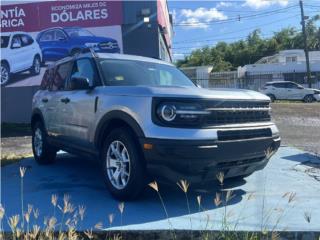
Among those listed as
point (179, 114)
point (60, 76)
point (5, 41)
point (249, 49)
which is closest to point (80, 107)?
point (60, 76)

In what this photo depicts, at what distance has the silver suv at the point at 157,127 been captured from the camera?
462cm

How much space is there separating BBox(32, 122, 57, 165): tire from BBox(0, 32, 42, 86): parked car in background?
28.1 feet

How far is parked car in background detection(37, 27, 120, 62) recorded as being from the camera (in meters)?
15.5

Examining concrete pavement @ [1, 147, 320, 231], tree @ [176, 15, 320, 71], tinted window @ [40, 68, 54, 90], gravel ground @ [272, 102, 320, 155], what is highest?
tree @ [176, 15, 320, 71]

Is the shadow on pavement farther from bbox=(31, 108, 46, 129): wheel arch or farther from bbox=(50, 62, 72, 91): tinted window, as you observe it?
bbox=(50, 62, 72, 91): tinted window

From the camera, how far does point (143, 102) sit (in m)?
4.89

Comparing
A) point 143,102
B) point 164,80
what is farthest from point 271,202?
point 164,80

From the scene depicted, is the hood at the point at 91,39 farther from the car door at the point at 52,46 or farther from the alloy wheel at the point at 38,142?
the alloy wheel at the point at 38,142

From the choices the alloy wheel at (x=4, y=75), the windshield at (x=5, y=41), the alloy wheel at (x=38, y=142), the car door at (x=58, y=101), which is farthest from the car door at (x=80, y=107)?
the windshield at (x=5, y=41)

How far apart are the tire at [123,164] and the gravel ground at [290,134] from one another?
503 cm

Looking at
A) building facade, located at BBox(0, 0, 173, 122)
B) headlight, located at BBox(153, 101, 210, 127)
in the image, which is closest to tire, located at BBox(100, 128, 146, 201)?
headlight, located at BBox(153, 101, 210, 127)

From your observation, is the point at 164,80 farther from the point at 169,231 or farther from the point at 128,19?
the point at 128,19

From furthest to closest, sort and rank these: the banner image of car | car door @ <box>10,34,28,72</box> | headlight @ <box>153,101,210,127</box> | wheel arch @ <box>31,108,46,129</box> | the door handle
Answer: car door @ <box>10,34,28,72</box> < the banner image of car < wheel arch @ <box>31,108,46,129</box> < the door handle < headlight @ <box>153,101,210,127</box>

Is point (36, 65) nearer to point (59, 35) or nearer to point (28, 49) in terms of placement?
point (28, 49)
